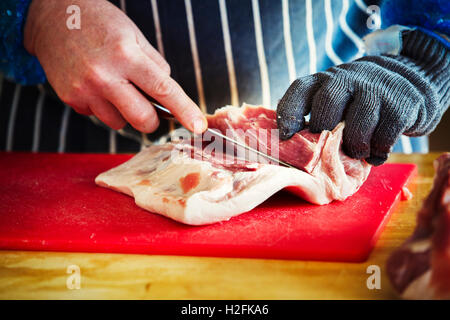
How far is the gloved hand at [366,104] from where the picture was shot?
1.58 m

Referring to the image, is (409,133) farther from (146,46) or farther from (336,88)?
(146,46)

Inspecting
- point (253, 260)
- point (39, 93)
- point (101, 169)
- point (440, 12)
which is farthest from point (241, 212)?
point (39, 93)

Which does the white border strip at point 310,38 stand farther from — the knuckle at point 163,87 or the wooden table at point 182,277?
the wooden table at point 182,277

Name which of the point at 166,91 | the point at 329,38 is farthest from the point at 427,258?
the point at 329,38

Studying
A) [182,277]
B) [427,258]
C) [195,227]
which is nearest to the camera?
[427,258]

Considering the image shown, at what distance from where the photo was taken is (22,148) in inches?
109

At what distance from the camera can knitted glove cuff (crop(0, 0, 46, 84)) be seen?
2.19m

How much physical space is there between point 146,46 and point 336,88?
0.81 meters

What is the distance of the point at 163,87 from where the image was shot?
1766 mm

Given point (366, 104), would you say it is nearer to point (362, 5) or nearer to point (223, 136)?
point (223, 136)

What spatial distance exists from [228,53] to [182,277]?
1.41 m

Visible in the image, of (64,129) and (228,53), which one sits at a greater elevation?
(228,53)

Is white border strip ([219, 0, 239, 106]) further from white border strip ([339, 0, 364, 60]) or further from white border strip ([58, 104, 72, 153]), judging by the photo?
white border strip ([58, 104, 72, 153])

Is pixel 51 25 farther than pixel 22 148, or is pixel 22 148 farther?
pixel 22 148
